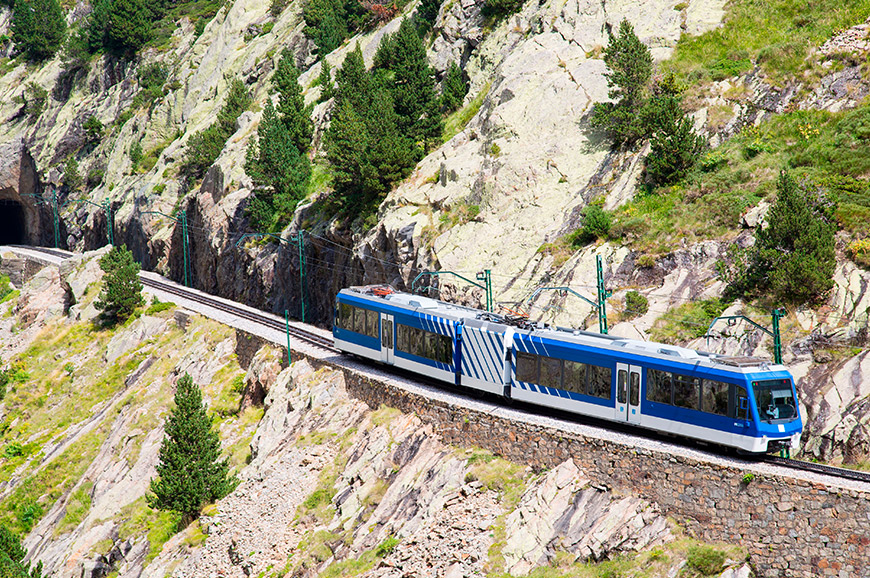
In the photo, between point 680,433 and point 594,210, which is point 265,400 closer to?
point 594,210

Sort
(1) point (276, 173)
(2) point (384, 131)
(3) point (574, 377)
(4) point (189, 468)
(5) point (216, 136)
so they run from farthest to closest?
1. (5) point (216, 136)
2. (1) point (276, 173)
3. (2) point (384, 131)
4. (4) point (189, 468)
5. (3) point (574, 377)

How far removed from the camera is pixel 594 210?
130 feet

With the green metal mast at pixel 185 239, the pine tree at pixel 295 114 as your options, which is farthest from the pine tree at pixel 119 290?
the pine tree at pixel 295 114

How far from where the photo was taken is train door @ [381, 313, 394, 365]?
110 feet

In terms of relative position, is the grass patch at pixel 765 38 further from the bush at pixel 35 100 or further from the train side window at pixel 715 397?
the bush at pixel 35 100

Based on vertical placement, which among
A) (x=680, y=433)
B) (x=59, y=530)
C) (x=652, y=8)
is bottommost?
(x=59, y=530)

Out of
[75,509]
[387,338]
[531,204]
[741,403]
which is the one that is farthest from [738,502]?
[75,509]

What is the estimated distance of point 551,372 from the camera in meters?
26.6

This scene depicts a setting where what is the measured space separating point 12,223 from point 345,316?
111552 mm

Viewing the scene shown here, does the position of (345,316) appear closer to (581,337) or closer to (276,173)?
(581,337)

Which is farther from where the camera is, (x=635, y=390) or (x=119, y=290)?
(x=119, y=290)

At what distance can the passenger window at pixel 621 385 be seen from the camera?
964 inches

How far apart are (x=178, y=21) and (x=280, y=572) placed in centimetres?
10949

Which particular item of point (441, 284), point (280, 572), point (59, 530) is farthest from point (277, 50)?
point (280, 572)
